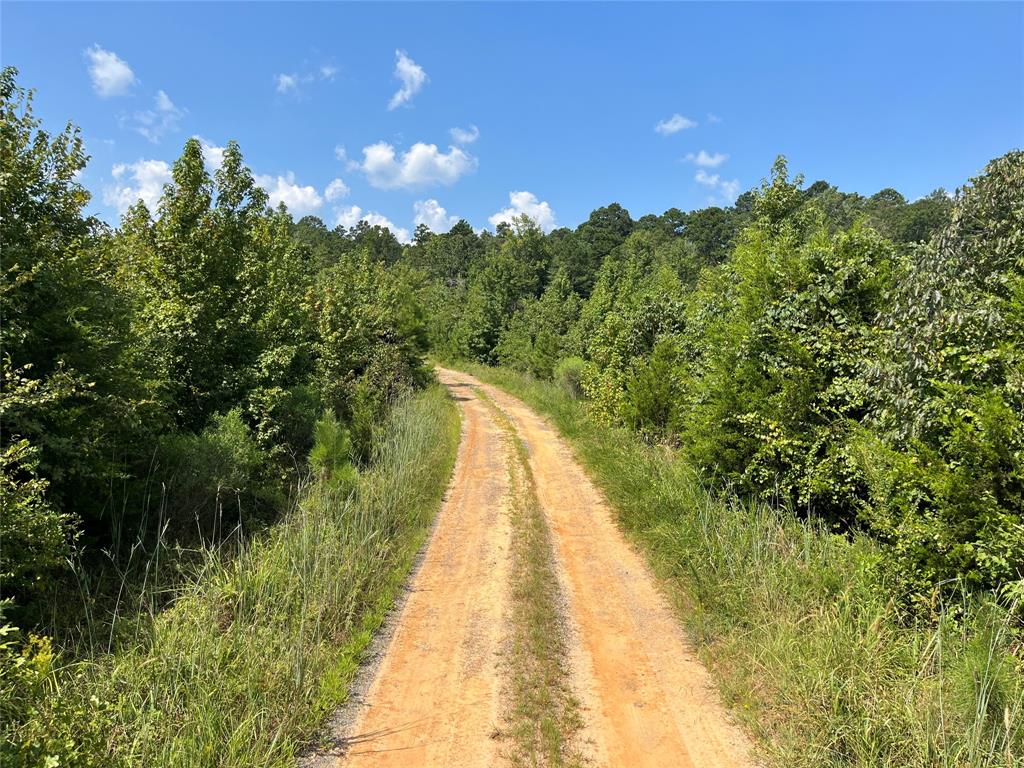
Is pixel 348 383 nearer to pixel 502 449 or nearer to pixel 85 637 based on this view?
pixel 502 449

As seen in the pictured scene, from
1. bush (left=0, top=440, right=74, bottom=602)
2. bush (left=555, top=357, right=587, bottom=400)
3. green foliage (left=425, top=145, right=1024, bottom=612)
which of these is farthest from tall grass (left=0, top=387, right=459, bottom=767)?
bush (left=555, top=357, right=587, bottom=400)

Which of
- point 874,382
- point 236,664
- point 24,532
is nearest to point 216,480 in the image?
point 24,532

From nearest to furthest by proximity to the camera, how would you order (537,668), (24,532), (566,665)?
(24,532)
(537,668)
(566,665)

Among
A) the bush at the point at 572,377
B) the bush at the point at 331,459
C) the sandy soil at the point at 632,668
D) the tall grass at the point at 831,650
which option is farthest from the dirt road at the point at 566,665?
the bush at the point at 572,377

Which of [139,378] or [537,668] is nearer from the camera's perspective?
[537,668]

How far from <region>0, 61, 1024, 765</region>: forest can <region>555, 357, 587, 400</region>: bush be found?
8.51 metres

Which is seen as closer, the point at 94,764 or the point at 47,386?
the point at 94,764

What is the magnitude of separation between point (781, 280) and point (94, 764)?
32.3ft

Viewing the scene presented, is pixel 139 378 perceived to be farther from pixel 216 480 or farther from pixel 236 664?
pixel 236 664

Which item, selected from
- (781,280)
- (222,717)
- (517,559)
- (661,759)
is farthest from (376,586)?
(781,280)

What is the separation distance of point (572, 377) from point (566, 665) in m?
20.1

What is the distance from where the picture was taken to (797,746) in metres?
4.53

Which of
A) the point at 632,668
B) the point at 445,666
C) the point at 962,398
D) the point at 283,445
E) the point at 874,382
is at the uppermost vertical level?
the point at 874,382

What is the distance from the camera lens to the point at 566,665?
237 inches
